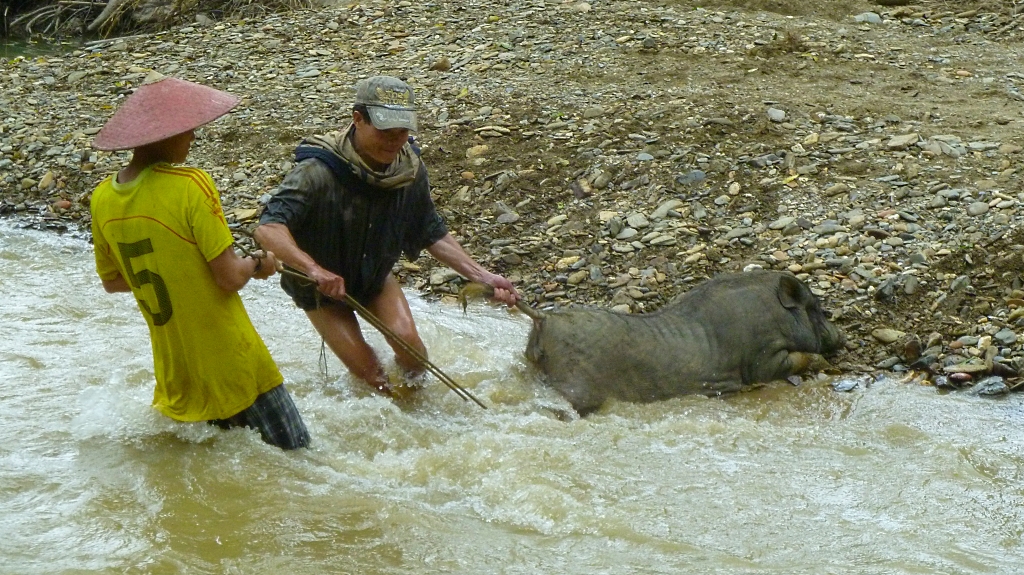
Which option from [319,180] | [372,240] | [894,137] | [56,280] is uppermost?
[319,180]

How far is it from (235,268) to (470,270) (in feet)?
4.64

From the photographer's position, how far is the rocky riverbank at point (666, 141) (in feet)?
21.7

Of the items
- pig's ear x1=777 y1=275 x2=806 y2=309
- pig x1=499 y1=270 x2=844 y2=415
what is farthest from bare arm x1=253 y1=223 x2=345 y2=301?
pig's ear x1=777 y1=275 x2=806 y2=309

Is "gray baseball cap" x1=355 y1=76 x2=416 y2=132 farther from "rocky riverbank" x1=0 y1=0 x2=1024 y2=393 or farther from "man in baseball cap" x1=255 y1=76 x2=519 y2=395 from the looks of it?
"rocky riverbank" x1=0 y1=0 x2=1024 y2=393

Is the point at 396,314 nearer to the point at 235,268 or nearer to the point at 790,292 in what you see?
the point at 235,268

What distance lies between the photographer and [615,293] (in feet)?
22.6

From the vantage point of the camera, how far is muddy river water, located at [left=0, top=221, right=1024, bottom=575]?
4223mm

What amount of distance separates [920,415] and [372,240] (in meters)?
2.86

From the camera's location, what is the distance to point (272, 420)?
4.53 meters

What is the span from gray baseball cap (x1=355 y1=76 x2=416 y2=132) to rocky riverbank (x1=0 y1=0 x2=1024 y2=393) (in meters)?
2.40

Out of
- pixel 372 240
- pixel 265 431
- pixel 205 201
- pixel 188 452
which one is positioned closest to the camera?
pixel 205 201

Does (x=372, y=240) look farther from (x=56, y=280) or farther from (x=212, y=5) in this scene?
(x=212, y=5)

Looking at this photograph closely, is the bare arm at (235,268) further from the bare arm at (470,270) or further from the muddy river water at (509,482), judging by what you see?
the bare arm at (470,270)

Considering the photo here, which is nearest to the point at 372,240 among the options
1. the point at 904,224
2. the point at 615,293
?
the point at 615,293
